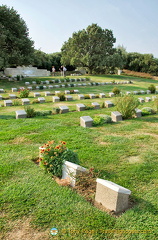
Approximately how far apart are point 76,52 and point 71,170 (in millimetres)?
29106

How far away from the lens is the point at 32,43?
71.2 feet

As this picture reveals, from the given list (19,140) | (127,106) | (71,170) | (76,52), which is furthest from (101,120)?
(76,52)

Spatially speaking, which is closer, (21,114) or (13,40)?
(21,114)

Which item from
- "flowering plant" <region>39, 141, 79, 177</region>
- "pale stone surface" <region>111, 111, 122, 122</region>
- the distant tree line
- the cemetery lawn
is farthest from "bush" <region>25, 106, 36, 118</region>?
the distant tree line

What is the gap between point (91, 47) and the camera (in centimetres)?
3002

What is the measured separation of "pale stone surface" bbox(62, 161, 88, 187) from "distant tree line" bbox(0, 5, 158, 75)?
1632 centimetres

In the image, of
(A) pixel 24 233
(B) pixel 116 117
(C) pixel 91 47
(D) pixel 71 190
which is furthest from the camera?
(C) pixel 91 47

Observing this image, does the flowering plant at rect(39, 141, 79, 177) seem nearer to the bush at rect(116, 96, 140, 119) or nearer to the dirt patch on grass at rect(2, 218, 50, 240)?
the dirt patch on grass at rect(2, 218, 50, 240)

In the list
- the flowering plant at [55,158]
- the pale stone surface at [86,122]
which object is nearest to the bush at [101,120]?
the pale stone surface at [86,122]

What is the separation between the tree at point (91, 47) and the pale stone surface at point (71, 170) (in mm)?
26429

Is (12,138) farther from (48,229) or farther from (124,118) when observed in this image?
(124,118)

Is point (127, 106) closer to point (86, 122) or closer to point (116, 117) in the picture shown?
point (116, 117)

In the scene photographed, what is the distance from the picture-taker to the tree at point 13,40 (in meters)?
19.5

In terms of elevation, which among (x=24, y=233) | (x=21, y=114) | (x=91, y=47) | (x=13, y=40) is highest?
(x=91, y=47)
